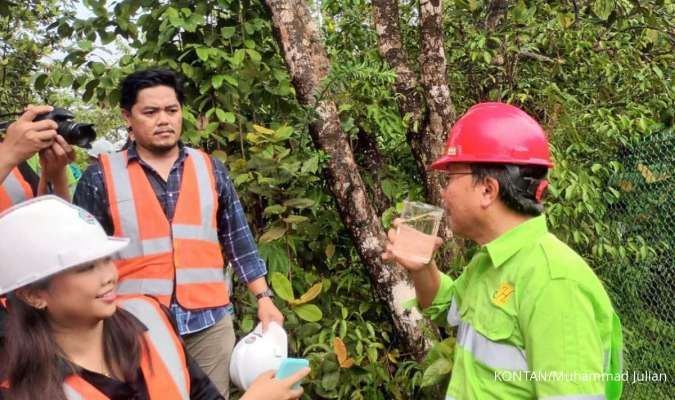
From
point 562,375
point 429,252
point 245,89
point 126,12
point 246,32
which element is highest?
point 126,12

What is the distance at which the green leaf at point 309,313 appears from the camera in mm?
3020

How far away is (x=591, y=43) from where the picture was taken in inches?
161

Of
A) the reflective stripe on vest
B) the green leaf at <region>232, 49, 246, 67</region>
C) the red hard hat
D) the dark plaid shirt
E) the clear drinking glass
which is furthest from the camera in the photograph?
the green leaf at <region>232, 49, 246, 67</region>

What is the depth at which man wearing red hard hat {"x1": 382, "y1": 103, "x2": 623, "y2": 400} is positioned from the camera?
144 cm

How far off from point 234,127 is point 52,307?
2.08 meters

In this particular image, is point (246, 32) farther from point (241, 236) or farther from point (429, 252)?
point (429, 252)

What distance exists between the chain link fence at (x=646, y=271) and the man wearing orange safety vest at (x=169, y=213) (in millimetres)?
2126

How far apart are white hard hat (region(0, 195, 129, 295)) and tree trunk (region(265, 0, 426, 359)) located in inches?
71.9

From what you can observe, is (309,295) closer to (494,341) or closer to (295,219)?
(295,219)

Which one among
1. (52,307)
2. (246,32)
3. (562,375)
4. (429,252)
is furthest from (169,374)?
(246,32)

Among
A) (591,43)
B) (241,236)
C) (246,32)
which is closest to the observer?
(241,236)

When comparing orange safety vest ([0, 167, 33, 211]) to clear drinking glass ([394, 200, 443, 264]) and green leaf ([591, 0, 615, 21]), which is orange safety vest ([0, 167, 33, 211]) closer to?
clear drinking glass ([394, 200, 443, 264])

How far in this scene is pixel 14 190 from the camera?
2348 millimetres

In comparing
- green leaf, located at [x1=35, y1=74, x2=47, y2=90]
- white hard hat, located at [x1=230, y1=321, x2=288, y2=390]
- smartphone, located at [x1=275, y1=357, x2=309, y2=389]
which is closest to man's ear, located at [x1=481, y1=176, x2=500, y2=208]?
smartphone, located at [x1=275, y1=357, x2=309, y2=389]
